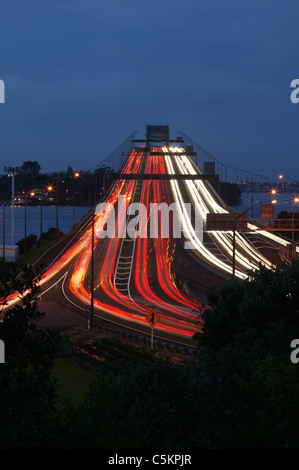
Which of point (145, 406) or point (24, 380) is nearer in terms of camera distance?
point (24, 380)

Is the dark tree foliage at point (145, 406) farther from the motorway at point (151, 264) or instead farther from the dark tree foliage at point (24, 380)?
the motorway at point (151, 264)

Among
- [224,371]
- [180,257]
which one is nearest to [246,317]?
[224,371]

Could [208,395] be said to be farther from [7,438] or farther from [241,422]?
[7,438]

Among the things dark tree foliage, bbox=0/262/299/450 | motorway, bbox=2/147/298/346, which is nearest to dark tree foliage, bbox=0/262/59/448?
dark tree foliage, bbox=0/262/299/450

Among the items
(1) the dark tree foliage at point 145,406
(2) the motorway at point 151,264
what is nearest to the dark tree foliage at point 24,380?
(1) the dark tree foliage at point 145,406

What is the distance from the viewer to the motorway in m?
54.7

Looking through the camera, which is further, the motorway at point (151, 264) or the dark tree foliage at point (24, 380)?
the motorway at point (151, 264)

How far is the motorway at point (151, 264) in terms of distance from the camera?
179 ft

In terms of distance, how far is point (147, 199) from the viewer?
12938 centimetres

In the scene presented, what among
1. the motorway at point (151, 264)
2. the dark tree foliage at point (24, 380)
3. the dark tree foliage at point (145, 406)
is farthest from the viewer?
the motorway at point (151, 264)

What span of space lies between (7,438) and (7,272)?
13.6 ft

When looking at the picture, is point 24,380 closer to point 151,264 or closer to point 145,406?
point 145,406

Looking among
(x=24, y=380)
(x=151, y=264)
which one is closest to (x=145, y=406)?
(x=24, y=380)

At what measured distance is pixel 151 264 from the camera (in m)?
76.9
